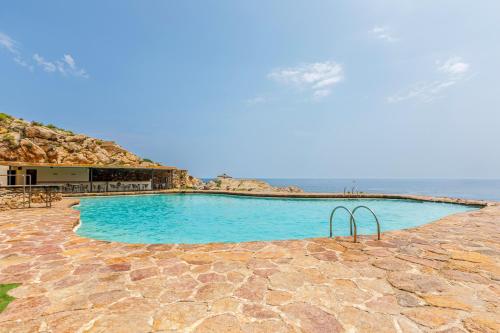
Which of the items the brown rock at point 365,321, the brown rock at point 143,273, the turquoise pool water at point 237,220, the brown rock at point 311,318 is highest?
the brown rock at point 143,273

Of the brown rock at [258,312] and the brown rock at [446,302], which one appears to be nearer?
the brown rock at [258,312]

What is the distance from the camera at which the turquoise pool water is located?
29.5ft

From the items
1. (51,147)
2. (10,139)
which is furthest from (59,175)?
(51,147)

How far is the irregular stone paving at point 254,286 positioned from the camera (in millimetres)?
2150

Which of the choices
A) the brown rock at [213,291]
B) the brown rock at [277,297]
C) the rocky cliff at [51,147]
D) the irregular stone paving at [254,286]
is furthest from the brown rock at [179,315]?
the rocky cliff at [51,147]

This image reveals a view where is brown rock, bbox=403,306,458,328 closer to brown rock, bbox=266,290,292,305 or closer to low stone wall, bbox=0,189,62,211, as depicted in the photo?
brown rock, bbox=266,290,292,305

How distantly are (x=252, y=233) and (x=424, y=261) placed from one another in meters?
6.69

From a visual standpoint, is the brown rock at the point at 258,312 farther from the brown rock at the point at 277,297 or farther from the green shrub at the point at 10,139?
the green shrub at the point at 10,139

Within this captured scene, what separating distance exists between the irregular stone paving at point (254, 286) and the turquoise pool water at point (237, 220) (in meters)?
4.51

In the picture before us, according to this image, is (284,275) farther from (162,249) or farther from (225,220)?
(225,220)

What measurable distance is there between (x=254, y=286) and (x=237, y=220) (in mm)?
9324

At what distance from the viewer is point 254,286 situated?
9.34 feet

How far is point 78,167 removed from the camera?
65.8 ft

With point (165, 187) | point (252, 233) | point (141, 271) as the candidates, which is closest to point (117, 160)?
point (165, 187)
